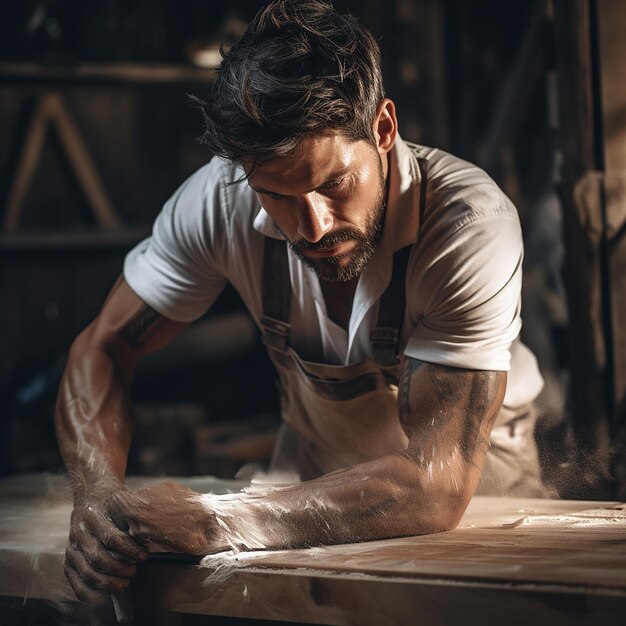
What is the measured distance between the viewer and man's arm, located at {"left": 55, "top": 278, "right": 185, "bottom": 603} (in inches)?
77.9

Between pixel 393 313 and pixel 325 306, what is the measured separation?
214 mm

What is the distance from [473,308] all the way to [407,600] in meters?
0.71

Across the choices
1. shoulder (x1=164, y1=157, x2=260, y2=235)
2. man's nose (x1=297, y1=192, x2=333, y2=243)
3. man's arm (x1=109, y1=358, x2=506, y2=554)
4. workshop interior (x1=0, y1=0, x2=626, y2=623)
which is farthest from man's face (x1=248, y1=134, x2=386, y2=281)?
workshop interior (x1=0, y1=0, x2=626, y2=623)

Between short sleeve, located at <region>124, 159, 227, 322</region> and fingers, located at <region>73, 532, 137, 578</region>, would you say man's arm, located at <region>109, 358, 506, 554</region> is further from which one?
short sleeve, located at <region>124, 159, 227, 322</region>

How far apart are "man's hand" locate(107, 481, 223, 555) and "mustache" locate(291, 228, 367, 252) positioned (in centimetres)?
66

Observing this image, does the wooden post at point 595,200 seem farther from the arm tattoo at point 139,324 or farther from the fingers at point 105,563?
the fingers at point 105,563

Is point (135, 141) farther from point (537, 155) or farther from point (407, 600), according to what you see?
point (407, 600)

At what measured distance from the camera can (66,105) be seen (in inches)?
255

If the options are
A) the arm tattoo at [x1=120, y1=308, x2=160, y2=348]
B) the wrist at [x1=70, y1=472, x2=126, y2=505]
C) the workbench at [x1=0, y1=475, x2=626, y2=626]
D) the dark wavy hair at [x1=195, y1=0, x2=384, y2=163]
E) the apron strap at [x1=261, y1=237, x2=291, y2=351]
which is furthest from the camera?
the arm tattoo at [x1=120, y1=308, x2=160, y2=348]

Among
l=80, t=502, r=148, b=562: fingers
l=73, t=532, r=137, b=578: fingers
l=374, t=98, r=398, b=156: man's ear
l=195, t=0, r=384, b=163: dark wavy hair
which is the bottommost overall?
l=73, t=532, r=137, b=578: fingers

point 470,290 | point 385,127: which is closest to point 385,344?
point 470,290

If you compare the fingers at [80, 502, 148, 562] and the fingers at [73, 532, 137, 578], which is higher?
the fingers at [80, 502, 148, 562]

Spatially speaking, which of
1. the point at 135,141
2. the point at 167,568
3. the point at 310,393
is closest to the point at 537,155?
the point at 135,141

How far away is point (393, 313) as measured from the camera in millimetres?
2363
